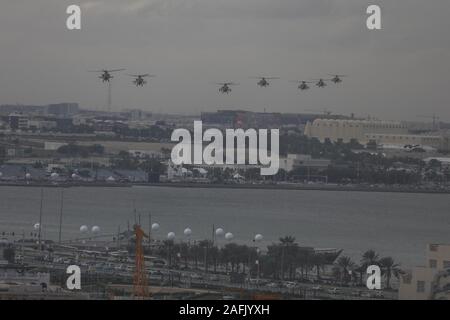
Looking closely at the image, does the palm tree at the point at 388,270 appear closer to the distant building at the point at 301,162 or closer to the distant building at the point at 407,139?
the distant building at the point at 301,162

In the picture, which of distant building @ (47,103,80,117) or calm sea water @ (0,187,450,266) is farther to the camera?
distant building @ (47,103,80,117)

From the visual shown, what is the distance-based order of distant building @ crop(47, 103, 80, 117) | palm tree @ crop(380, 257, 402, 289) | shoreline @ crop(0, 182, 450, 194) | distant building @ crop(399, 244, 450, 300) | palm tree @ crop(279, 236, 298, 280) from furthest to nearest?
distant building @ crop(47, 103, 80, 117), shoreline @ crop(0, 182, 450, 194), palm tree @ crop(279, 236, 298, 280), palm tree @ crop(380, 257, 402, 289), distant building @ crop(399, 244, 450, 300)

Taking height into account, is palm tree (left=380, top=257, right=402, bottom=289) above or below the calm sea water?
below

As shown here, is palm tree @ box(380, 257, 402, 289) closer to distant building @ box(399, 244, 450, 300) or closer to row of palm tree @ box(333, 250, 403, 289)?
row of palm tree @ box(333, 250, 403, 289)

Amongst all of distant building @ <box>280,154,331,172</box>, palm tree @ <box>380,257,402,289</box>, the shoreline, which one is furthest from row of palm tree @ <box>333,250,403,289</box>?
distant building @ <box>280,154,331,172</box>

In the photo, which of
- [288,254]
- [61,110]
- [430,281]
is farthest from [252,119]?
[430,281]

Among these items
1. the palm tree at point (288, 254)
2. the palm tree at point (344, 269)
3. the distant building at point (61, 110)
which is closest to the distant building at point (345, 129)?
the distant building at point (61, 110)
